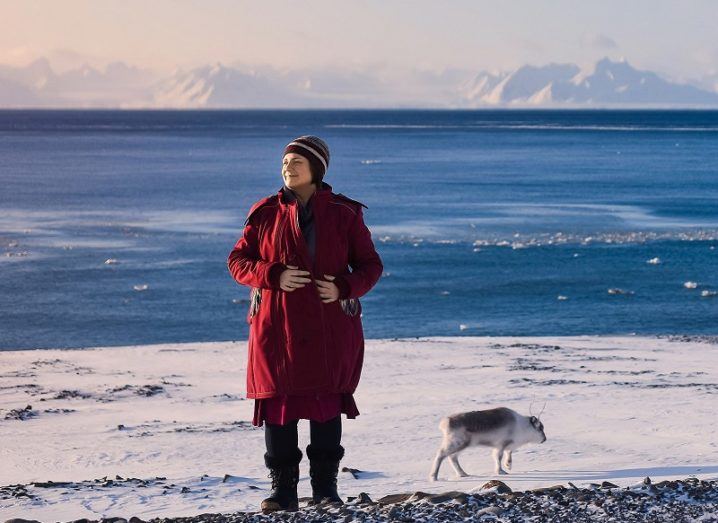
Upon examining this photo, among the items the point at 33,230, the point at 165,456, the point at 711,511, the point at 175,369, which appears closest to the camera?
the point at 711,511

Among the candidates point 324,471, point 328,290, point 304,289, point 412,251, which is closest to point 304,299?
point 304,289

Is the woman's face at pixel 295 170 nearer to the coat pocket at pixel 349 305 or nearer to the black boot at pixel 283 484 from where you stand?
the coat pocket at pixel 349 305

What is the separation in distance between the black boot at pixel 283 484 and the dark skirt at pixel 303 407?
0.29 m

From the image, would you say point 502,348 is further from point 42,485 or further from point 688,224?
point 688,224

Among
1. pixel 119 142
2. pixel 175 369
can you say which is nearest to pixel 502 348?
pixel 175 369

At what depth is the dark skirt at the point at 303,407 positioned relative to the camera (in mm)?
5941

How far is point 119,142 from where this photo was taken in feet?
470

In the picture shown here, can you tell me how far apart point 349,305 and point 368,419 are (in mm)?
6458

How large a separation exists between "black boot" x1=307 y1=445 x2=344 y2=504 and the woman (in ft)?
0.78

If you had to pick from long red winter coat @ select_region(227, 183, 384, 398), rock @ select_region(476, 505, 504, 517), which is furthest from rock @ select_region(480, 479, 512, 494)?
long red winter coat @ select_region(227, 183, 384, 398)

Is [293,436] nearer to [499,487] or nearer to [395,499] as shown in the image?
[395,499]

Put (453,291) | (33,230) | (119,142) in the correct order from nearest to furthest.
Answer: (453,291) < (33,230) < (119,142)

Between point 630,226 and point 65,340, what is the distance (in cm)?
2643

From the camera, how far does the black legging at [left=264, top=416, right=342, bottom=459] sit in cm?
A: 609
